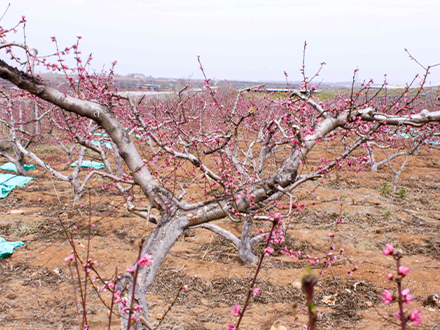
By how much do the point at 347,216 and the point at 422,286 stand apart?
270 centimetres

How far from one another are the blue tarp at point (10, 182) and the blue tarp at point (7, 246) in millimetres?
3147

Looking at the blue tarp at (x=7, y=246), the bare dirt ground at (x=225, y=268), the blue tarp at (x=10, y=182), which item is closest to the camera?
the bare dirt ground at (x=225, y=268)

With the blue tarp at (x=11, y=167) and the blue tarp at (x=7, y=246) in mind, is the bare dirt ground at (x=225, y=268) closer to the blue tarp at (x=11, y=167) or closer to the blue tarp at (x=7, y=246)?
the blue tarp at (x=7, y=246)

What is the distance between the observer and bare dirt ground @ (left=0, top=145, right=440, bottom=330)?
3.90 metres

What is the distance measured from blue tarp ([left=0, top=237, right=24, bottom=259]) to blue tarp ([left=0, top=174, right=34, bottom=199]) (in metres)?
3.15

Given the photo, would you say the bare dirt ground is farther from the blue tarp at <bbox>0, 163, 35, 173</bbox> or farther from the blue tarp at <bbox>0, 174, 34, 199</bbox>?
the blue tarp at <bbox>0, 163, 35, 173</bbox>

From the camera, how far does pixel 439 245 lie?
5.84 m

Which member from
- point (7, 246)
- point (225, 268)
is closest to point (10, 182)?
point (7, 246)

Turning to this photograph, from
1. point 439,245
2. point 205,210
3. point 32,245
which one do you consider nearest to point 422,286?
point 439,245

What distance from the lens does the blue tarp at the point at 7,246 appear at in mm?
5289

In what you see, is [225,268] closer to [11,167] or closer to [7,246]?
[7,246]

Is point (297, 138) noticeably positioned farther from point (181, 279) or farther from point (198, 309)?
point (181, 279)

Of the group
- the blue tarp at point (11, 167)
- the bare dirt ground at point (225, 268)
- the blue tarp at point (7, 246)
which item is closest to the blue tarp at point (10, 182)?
the bare dirt ground at point (225, 268)

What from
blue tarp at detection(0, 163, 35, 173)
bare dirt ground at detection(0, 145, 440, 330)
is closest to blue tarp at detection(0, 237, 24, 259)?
bare dirt ground at detection(0, 145, 440, 330)
